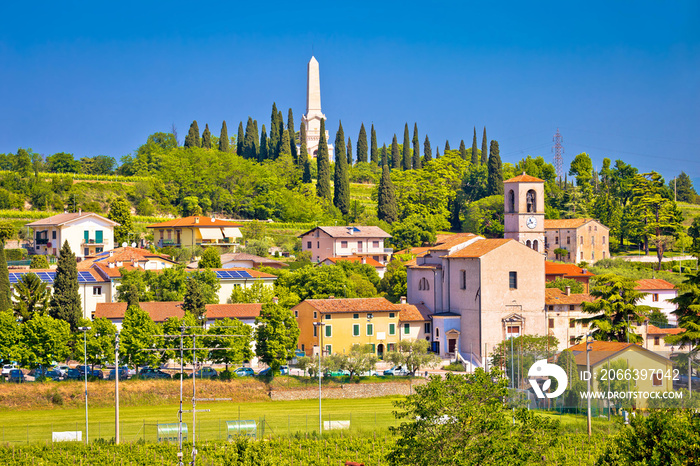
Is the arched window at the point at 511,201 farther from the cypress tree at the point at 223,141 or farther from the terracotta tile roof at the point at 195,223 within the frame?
the cypress tree at the point at 223,141

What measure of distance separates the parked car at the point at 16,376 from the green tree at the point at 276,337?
39.6 ft

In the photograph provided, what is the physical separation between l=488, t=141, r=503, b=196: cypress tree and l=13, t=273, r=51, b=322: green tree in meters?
57.5

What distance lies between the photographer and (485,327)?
53.2 metres

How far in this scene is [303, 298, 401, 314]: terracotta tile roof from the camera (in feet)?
173

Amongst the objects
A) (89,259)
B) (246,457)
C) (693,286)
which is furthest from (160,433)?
(89,259)

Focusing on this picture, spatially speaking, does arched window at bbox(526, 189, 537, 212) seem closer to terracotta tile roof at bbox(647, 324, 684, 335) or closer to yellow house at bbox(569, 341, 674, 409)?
terracotta tile roof at bbox(647, 324, 684, 335)

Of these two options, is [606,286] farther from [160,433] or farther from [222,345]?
[160,433]

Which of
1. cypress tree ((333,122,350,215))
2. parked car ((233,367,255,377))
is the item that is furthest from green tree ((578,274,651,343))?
cypress tree ((333,122,350,215))

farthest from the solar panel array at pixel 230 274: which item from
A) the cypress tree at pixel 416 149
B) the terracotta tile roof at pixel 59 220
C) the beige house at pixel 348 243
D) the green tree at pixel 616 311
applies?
the cypress tree at pixel 416 149

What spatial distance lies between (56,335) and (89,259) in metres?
22.6

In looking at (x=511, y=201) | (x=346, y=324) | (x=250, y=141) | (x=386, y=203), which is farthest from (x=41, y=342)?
(x=250, y=141)

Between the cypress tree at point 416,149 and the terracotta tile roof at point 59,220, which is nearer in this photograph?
the terracotta tile roof at point 59,220

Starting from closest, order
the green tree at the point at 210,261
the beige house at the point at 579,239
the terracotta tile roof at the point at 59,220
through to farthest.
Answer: the green tree at the point at 210,261
the terracotta tile roof at the point at 59,220
the beige house at the point at 579,239

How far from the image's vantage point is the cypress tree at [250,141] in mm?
108562
